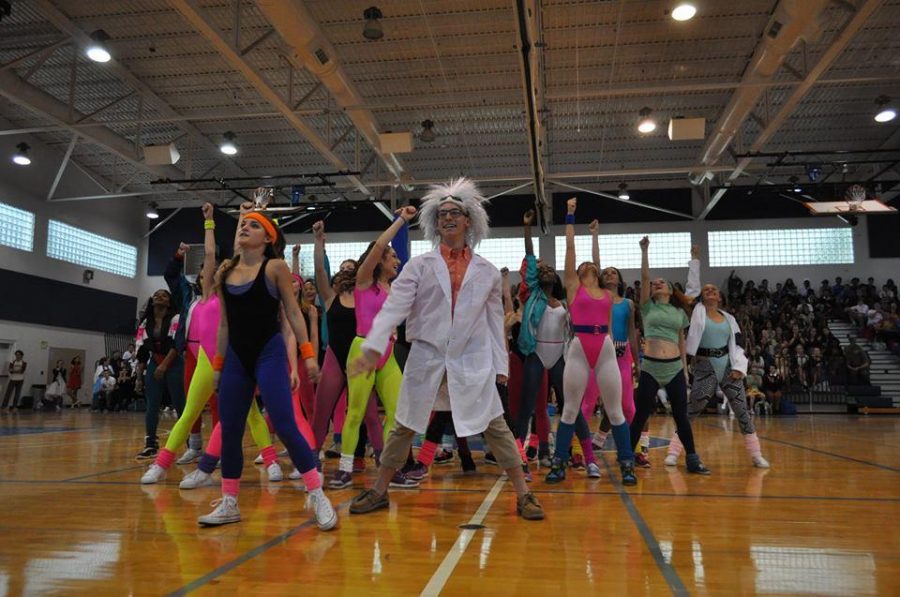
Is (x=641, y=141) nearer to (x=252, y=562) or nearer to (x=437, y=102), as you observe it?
(x=437, y=102)

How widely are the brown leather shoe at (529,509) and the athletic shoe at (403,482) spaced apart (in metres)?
1.27

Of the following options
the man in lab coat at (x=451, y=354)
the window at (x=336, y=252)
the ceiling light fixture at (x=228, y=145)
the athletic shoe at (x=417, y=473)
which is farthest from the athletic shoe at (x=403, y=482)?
the window at (x=336, y=252)

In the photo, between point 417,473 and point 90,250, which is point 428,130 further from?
point 90,250

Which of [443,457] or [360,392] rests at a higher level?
[360,392]

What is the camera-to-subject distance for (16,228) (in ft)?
68.2

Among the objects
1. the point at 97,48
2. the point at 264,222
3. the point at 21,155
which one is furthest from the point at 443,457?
the point at 21,155

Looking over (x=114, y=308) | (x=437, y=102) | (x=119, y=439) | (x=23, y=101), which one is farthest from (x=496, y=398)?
(x=114, y=308)

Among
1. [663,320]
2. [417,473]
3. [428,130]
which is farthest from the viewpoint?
[428,130]

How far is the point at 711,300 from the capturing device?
619 cm

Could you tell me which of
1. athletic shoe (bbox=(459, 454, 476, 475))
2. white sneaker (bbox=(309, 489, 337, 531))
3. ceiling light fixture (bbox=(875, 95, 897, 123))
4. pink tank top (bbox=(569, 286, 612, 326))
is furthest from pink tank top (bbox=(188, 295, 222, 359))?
ceiling light fixture (bbox=(875, 95, 897, 123))

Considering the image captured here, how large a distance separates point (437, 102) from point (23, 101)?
9080 millimetres

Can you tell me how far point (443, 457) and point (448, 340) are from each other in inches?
122

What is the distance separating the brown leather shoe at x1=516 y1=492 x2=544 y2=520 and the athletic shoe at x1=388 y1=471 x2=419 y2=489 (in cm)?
127

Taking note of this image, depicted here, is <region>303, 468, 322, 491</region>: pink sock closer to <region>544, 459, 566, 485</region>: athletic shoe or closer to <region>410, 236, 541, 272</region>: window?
<region>544, 459, 566, 485</region>: athletic shoe
